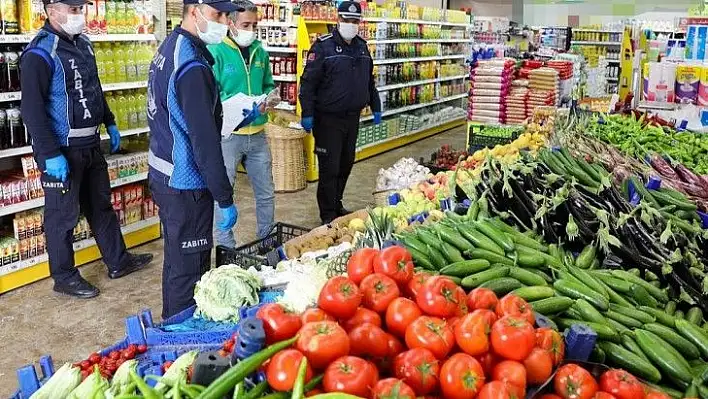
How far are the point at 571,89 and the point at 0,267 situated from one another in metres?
6.22

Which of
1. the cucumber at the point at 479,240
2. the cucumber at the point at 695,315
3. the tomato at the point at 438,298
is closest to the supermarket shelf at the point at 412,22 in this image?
the cucumber at the point at 479,240

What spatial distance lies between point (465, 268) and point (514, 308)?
0.48 m

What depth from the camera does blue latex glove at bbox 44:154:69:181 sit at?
4.33m

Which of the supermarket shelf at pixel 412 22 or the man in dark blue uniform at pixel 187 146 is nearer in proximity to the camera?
the man in dark blue uniform at pixel 187 146

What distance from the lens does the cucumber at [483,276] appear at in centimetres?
221

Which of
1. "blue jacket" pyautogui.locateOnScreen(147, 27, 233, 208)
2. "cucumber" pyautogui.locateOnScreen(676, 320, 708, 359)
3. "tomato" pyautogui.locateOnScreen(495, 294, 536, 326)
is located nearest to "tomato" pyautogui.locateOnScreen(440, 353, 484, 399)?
"tomato" pyautogui.locateOnScreen(495, 294, 536, 326)

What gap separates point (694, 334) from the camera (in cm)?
232

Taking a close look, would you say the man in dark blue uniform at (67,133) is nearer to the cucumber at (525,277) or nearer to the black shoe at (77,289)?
the black shoe at (77,289)

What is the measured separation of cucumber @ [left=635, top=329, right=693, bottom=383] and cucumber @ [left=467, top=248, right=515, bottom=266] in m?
0.50

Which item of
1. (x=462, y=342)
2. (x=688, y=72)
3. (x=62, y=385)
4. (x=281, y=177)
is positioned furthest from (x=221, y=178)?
(x=688, y=72)

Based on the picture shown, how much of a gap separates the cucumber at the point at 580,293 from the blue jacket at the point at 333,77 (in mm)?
4393

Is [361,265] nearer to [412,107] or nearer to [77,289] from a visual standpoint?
[77,289]

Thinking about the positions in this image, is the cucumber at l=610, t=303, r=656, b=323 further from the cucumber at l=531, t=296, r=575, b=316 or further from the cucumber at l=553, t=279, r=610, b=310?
the cucumber at l=531, t=296, r=575, b=316

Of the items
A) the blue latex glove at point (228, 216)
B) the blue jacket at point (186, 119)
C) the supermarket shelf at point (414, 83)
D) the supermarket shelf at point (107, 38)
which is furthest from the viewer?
→ the supermarket shelf at point (414, 83)
